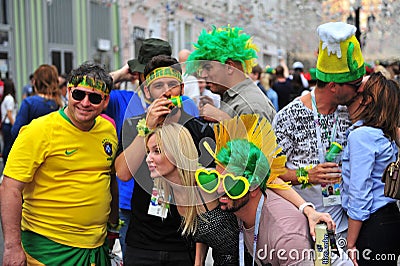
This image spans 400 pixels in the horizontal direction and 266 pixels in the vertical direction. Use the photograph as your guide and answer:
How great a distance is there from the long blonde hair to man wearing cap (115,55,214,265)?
0.16 metres

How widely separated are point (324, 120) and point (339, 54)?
378 mm

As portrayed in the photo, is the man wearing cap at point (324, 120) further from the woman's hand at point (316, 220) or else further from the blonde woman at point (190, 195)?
the woman's hand at point (316, 220)

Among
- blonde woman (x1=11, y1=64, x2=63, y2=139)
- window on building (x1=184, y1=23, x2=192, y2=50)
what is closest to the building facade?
window on building (x1=184, y1=23, x2=192, y2=50)

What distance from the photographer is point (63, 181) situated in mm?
3129

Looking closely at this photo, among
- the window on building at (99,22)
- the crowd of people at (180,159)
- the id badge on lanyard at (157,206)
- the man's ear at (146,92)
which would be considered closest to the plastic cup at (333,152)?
the crowd of people at (180,159)

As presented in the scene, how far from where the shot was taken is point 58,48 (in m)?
19.1

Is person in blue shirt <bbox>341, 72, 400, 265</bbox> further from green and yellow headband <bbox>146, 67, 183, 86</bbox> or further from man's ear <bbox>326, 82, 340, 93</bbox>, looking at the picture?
green and yellow headband <bbox>146, 67, 183, 86</bbox>

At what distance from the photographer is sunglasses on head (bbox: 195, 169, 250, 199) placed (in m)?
2.29

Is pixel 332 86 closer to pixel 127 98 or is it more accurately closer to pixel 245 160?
pixel 245 160

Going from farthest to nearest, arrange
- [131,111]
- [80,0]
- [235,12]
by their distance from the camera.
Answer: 1. [80,0]
2. [235,12]
3. [131,111]

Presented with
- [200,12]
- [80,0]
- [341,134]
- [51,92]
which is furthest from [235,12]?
[341,134]

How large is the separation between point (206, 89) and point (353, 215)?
3.19 feet

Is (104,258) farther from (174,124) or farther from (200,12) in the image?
(200,12)

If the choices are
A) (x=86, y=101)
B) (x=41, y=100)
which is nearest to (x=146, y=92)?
(x=86, y=101)
